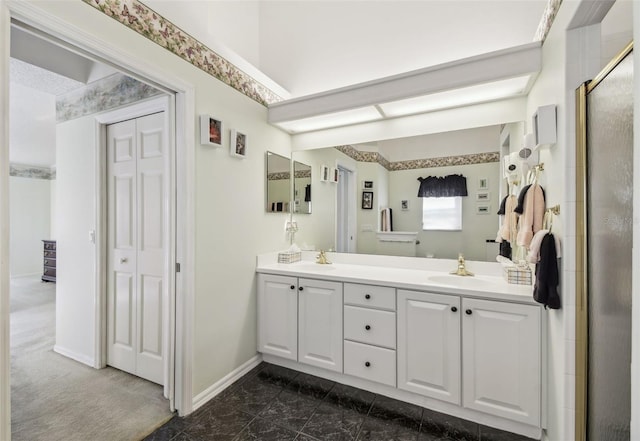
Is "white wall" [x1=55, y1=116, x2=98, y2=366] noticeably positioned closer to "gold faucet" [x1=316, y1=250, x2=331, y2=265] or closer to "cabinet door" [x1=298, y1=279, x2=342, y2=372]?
"cabinet door" [x1=298, y1=279, x2=342, y2=372]

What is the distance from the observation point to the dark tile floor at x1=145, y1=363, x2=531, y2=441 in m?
1.67

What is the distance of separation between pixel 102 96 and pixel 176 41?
3.61 ft

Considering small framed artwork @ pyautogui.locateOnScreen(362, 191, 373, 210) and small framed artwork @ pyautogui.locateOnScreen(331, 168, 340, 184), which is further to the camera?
small framed artwork @ pyautogui.locateOnScreen(331, 168, 340, 184)

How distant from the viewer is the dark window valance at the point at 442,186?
89.6 inches

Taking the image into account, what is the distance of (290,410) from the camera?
74.6 inches

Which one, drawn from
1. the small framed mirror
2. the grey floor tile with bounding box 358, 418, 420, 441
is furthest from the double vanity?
the small framed mirror

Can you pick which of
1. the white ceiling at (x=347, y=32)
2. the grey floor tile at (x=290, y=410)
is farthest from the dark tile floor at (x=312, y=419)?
the white ceiling at (x=347, y=32)

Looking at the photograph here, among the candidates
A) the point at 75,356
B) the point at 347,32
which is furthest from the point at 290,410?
the point at 347,32

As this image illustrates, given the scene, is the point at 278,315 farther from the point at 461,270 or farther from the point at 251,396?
the point at 461,270

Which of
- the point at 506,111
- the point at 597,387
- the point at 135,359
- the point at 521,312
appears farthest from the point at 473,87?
the point at 135,359

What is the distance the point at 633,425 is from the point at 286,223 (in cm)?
246

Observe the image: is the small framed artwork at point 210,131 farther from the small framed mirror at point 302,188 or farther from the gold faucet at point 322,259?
the gold faucet at point 322,259

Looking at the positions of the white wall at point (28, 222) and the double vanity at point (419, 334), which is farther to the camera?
the white wall at point (28, 222)

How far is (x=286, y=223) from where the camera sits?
284 centimetres
